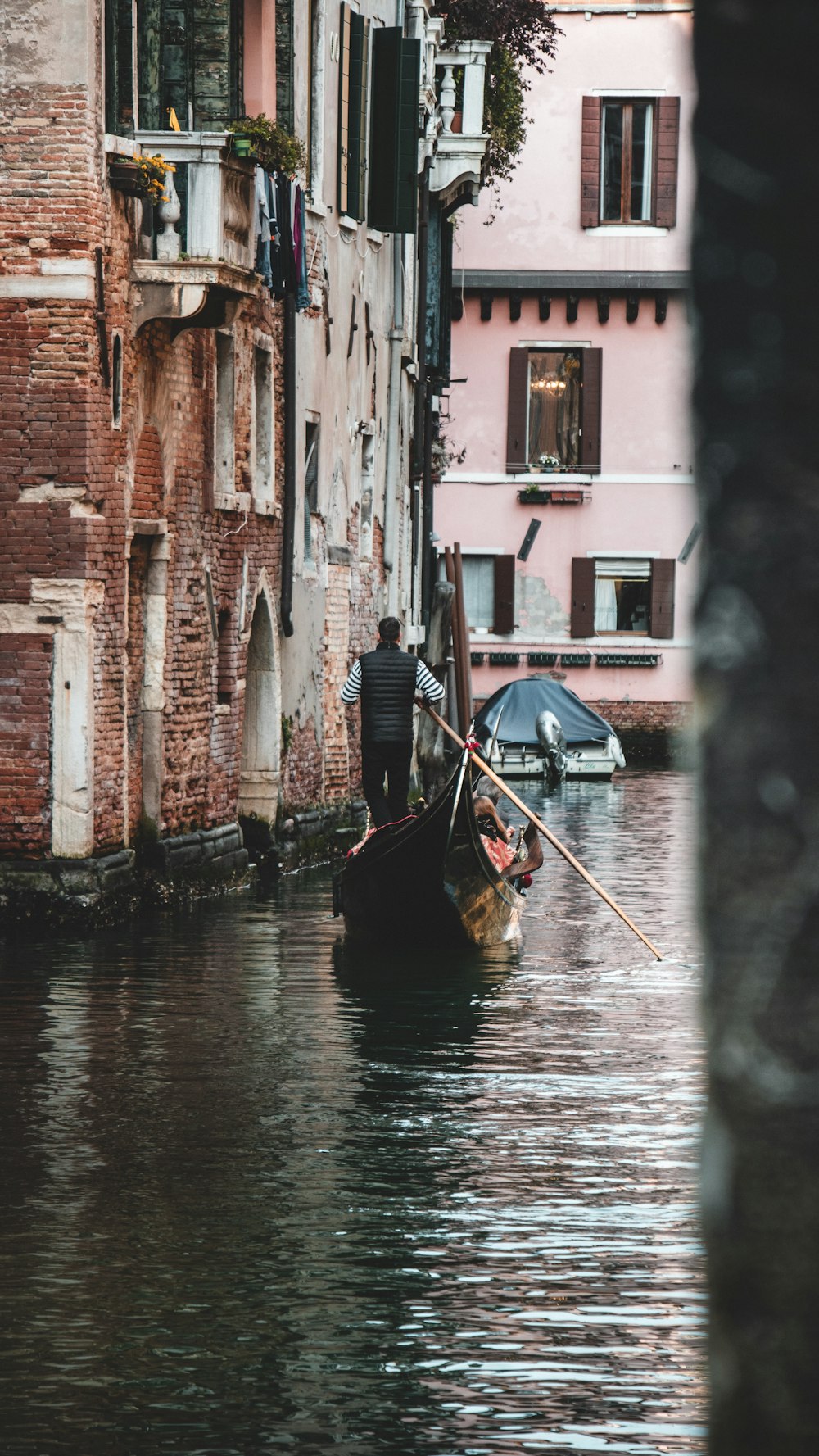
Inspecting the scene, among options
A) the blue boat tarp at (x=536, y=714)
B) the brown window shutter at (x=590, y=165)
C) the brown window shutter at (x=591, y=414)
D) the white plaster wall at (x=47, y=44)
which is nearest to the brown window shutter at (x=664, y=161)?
the brown window shutter at (x=590, y=165)

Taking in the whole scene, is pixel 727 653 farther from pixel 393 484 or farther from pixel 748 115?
pixel 393 484

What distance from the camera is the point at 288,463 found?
63.0ft

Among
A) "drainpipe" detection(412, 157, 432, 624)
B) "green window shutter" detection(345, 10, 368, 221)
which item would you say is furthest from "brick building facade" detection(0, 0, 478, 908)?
"drainpipe" detection(412, 157, 432, 624)

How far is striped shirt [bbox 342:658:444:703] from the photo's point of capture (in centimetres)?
1459

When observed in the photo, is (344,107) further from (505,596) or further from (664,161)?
(664,161)

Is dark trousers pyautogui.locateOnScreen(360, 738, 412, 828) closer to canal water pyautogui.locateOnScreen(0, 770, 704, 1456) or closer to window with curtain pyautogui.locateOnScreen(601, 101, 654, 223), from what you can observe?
canal water pyautogui.locateOnScreen(0, 770, 704, 1456)

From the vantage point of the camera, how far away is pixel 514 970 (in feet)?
43.4

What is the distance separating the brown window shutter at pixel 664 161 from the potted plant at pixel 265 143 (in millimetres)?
18711

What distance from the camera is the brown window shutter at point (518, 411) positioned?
1412 inches

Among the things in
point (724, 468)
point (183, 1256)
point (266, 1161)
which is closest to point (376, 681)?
point (266, 1161)

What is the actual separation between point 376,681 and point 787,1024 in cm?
1322

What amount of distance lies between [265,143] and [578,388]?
65.7ft

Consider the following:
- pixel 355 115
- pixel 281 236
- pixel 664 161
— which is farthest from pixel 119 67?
pixel 664 161

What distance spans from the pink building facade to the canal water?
2236 cm
